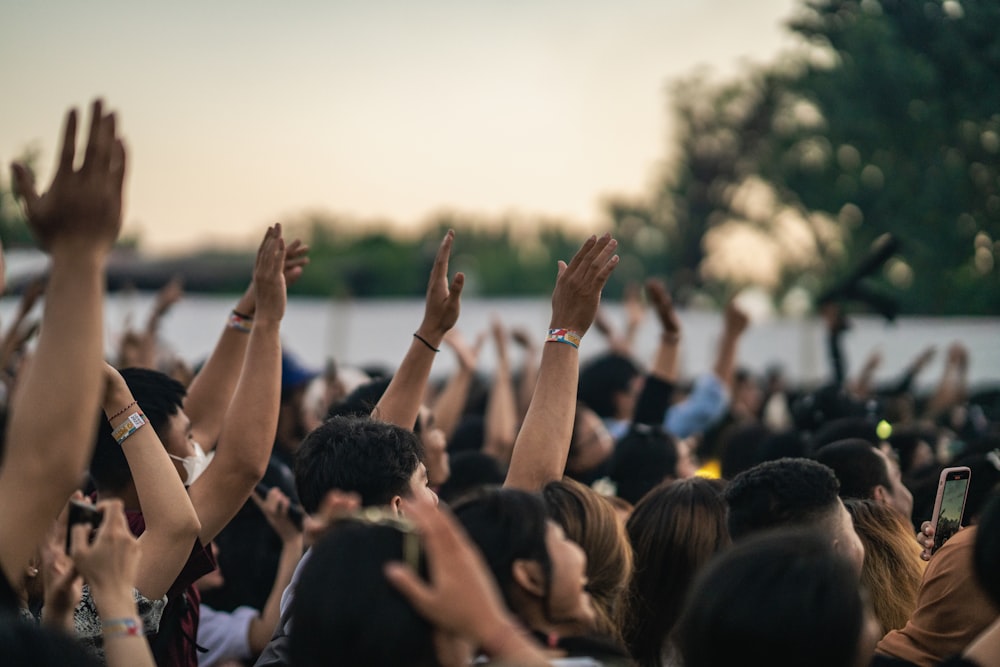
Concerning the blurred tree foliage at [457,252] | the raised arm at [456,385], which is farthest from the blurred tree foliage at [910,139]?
the blurred tree foliage at [457,252]

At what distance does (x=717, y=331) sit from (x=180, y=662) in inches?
467

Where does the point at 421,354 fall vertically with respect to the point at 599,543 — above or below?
above

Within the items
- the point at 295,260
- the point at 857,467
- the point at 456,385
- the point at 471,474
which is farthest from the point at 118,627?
the point at 456,385

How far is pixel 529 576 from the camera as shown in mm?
2264

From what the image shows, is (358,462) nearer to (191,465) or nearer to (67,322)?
(191,465)

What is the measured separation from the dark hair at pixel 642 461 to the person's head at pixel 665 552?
4.57 ft

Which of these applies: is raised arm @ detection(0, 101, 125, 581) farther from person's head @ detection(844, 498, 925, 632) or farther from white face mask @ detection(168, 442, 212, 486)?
person's head @ detection(844, 498, 925, 632)

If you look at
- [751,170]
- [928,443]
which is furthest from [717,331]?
[751,170]

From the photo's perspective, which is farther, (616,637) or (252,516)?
(252,516)

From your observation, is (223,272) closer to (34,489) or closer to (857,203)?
(857,203)

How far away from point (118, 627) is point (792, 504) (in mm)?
1932

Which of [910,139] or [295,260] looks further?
[910,139]

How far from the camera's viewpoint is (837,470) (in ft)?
13.9

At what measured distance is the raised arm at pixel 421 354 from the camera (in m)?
3.81
